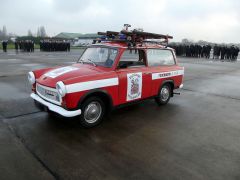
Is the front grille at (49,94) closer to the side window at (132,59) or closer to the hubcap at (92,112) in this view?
the hubcap at (92,112)

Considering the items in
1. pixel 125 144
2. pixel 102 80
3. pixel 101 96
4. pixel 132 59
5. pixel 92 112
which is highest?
pixel 132 59

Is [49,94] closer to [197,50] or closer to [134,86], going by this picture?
[134,86]

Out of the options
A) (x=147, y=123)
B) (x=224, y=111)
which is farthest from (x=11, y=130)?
(x=224, y=111)

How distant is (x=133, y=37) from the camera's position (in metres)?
5.20

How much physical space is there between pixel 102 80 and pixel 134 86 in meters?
1.00

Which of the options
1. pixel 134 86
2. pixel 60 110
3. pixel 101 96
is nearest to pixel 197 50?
pixel 134 86

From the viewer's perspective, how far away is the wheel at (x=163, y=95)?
6135mm

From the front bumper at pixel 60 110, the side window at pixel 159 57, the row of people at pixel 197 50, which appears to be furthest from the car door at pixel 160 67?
the row of people at pixel 197 50

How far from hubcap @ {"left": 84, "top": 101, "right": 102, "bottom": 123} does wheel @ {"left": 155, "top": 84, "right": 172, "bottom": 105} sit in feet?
6.97

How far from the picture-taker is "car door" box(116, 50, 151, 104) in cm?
484

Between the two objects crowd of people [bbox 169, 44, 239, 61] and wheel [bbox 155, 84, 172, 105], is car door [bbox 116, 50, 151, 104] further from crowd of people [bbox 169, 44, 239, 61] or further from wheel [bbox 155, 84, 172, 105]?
crowd of people [bbox 169, 44, 239, 61]

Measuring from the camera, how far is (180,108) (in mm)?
6137

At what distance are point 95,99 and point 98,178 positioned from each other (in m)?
1.83

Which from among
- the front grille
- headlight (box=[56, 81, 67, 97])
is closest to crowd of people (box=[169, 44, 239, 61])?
the front grille
